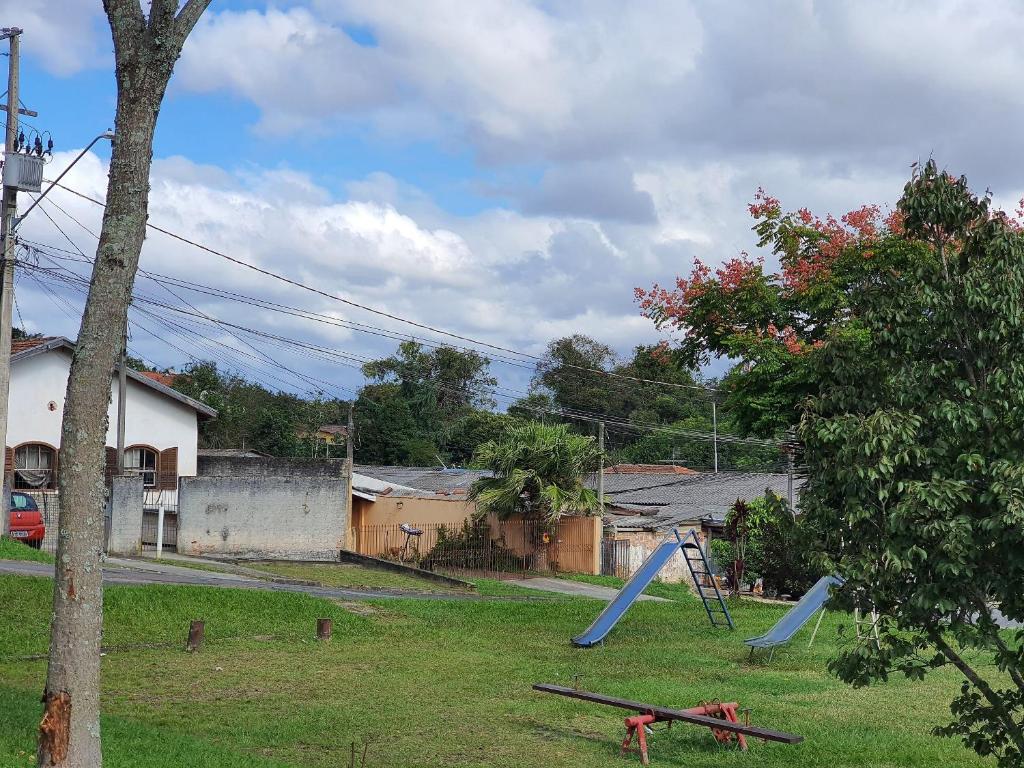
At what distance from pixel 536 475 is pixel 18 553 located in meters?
12.9

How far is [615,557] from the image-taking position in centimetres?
3152

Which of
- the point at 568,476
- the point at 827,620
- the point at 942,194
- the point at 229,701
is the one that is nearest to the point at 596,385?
the point at 568,476

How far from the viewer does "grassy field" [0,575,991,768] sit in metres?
10.1

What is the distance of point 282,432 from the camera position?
187 feet

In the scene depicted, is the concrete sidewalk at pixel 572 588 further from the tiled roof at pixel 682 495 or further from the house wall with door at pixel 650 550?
the tiled roof at pixel 682 495

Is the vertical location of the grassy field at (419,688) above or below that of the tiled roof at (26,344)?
below

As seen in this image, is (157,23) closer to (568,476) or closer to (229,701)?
(229,701)

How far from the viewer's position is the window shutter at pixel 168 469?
3366 centimetres

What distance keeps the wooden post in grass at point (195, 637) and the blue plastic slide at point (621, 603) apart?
230 inches

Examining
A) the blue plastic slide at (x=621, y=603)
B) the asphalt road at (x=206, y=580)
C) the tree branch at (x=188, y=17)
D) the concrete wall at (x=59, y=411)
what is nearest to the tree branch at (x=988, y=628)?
the tree branch at (x=188, y=17)

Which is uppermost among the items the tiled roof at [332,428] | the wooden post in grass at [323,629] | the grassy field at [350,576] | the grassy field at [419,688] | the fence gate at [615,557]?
the tiled roof at [332,428]

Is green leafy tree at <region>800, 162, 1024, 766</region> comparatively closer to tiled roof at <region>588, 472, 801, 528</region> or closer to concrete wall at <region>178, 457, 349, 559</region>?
concrete wall at <region>178, 457, 349, 559</region>

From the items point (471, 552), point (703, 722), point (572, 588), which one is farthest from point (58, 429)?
point (703, 722)

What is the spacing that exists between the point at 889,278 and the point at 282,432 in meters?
51.1
